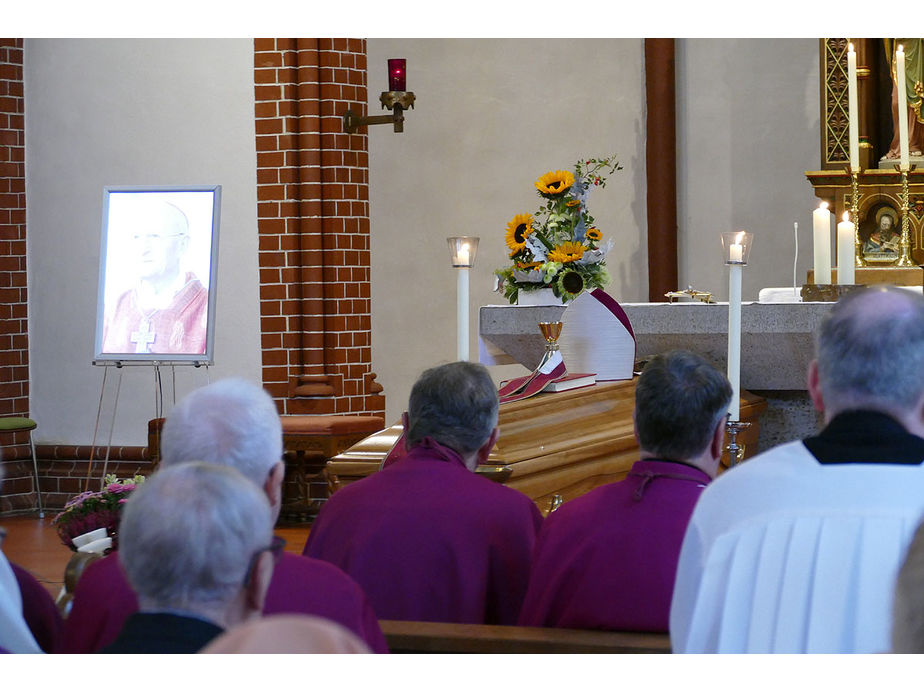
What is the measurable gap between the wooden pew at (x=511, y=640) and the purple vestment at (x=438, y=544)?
1.53 ft

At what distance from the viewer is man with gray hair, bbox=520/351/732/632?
2.42 metres

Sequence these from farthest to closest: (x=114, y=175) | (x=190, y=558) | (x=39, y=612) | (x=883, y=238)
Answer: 1. (x=114, y=175)
2. (x=883, y=238)
3. (x=39, y=612)
4. (x=190, y=558)

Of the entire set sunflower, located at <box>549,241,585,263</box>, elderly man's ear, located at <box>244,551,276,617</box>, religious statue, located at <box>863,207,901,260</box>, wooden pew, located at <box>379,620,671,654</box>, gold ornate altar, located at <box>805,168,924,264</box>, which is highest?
gold ornate altar, located at <box>805,168,924,264</box>

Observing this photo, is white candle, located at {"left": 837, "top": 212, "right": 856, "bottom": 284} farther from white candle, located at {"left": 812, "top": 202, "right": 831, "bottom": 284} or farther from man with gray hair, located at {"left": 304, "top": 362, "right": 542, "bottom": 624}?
man with gray hair, located at {"left": 304, "top": 362, "right": 542, "bottom": 624}

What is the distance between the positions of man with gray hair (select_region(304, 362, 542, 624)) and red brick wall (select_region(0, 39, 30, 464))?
6275 millimetres

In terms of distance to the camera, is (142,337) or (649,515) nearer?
(649,515)

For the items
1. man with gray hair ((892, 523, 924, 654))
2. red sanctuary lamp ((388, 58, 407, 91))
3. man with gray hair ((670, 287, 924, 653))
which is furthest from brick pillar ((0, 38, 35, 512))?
man with gray hair ((892, 523, 924, 654))

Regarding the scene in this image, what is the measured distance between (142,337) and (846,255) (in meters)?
4.77

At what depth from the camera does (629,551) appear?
2443mm

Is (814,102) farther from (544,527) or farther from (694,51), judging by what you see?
(544,527)

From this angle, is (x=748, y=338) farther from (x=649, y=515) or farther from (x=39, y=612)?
(x=39, y=612)

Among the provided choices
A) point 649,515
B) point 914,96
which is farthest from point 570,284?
point 914,96

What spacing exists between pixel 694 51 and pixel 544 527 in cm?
723

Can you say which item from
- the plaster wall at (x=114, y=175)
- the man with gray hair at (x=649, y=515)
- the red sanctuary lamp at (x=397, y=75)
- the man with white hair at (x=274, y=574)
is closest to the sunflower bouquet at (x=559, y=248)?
the man with gray hair at (x=649, y=515)
